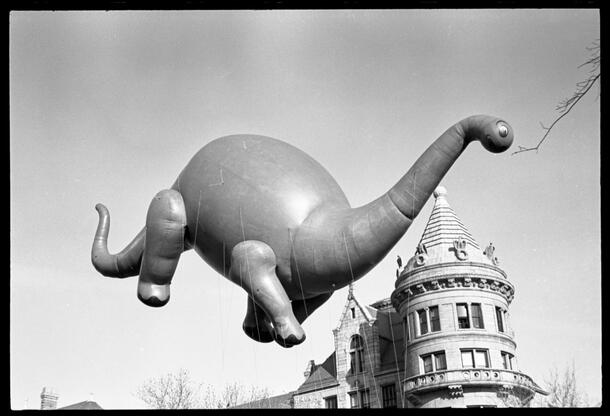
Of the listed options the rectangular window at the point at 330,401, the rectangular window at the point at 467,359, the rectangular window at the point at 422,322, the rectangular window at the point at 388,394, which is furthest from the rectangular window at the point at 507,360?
the rectangular window at the point at 330,401

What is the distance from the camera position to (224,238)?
735 centimetres

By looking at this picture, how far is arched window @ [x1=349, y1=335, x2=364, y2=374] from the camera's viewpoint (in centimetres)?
3484

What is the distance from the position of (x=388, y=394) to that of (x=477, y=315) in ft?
17.5

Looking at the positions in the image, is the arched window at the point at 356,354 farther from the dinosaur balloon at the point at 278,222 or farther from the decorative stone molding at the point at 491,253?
the dinosaur balloon at the point at 278,222

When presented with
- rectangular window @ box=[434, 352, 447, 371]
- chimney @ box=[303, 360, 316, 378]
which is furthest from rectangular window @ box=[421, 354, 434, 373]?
chimney @ box=[303, 360, 316, 378]

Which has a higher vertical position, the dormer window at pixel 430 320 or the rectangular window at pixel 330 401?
the dormer window at pixel 430 320

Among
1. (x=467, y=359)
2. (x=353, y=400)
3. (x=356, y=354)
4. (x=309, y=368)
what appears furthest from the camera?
(x=309, y=368)

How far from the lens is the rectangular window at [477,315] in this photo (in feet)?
104

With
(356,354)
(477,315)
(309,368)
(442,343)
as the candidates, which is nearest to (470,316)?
(477,315)

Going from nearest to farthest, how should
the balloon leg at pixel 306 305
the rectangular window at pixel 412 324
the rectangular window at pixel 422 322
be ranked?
the balloon leg at pixel 306 305
the rectangular window at pixel 422 322
the rectangular window at pixel 412 324

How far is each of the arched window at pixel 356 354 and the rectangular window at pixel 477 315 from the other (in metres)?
5.76

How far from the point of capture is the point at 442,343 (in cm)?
3123

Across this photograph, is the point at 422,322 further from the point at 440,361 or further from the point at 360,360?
the point at 360,360
